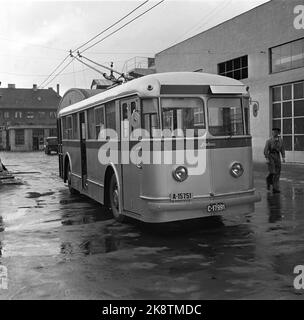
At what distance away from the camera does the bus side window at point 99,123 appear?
1019cm

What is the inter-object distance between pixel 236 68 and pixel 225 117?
23.1 metres

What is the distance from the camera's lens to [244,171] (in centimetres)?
828

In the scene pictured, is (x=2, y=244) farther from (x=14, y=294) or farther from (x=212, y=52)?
(x=212, y=52)

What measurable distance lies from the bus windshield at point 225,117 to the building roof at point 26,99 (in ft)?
332

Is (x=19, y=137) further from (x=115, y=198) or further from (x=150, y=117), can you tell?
(x=150, y=117)

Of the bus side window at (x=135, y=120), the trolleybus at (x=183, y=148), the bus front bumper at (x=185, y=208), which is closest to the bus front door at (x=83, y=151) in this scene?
the trolleybus at (x=183, y=148)

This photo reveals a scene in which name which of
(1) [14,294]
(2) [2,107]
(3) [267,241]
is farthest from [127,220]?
(2) [2,107]

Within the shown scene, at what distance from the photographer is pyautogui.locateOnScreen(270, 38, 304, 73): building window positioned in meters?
24.5

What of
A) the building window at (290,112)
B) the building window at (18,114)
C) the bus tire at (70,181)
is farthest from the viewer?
the building window at (18,114)

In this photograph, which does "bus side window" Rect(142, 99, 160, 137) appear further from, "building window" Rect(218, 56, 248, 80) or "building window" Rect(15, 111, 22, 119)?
"building window" Rect(15, 111, 22, 119)

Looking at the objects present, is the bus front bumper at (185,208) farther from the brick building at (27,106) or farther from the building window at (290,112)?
the brick building at (27,106)

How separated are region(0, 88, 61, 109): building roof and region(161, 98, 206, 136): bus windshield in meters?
101

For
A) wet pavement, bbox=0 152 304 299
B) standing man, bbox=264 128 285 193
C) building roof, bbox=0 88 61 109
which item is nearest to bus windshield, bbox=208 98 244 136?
wet pavement, bbox=0 152 304 299

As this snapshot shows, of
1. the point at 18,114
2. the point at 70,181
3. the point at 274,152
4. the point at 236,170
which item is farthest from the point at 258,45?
the point at 18,114
